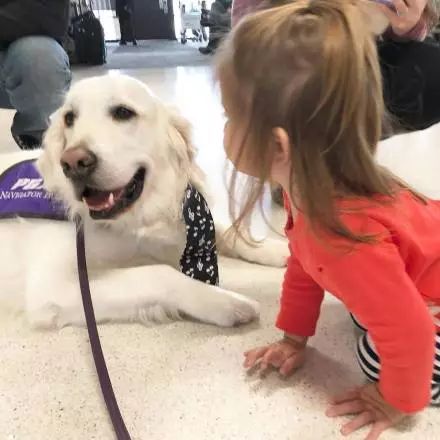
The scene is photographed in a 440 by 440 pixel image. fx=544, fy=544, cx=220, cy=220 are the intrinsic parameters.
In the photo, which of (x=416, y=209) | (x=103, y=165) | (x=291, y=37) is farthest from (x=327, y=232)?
(x=103, y=165)

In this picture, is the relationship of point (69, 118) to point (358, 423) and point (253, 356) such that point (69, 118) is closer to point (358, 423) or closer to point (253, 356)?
point (253, 356)

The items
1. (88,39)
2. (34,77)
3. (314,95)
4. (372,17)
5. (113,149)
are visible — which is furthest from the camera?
(88,39)

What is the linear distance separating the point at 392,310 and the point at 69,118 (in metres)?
0.91

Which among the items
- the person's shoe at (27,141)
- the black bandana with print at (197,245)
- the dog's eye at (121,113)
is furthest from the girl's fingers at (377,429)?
the person's shoe at (27,141)

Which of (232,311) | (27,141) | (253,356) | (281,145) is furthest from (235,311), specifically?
(27,141)

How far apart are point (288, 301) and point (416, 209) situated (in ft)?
1.07

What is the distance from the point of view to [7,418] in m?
1.04

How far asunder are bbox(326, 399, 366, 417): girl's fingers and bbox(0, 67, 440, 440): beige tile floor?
0.02 m

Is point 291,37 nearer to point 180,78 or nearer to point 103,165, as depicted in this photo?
point 103,165

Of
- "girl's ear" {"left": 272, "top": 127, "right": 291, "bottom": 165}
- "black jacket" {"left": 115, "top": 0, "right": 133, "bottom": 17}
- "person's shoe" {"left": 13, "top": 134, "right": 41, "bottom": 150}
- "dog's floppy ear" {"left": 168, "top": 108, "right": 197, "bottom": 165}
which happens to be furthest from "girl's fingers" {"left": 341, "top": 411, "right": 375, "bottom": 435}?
"black jacket" {"left": 115, "top": 0, "right": 133, "bottom": 17}

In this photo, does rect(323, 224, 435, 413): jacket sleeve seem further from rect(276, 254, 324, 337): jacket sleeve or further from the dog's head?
the dog's head

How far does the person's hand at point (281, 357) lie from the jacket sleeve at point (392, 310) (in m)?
0.27

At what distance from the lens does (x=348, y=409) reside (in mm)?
991

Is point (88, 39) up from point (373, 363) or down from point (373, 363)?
down
